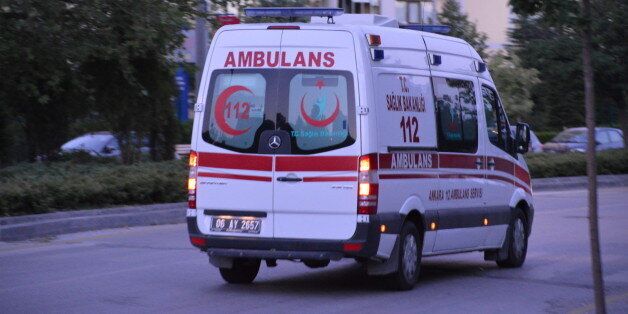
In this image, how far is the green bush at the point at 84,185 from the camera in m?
17.3

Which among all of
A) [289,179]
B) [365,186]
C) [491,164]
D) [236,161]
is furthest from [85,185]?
[365,186]

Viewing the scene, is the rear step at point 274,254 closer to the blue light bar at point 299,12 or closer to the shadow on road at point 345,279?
the shadow on road at point 345,279

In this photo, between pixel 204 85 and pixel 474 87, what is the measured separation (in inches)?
130

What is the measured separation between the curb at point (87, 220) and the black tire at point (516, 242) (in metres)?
6.59

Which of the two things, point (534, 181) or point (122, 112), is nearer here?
point (122, 112)

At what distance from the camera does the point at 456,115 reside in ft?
40.0

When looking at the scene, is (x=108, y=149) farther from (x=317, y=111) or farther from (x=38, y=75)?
(x=317, y=111)

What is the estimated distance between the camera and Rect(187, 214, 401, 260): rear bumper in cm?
1037

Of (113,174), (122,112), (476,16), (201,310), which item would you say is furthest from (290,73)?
(476,16)

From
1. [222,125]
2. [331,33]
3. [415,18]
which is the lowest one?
[222,125]

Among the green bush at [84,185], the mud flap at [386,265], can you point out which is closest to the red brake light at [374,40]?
the mud flap at [386,265]

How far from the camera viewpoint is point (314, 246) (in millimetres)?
10469

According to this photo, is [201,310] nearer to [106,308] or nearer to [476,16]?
[106,308]

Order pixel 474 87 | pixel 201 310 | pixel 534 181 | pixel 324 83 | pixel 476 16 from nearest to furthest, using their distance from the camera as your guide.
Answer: pixel 201 310, pixel 324 83, pixel 474 87, pixel 534 181, pixel 476 16
